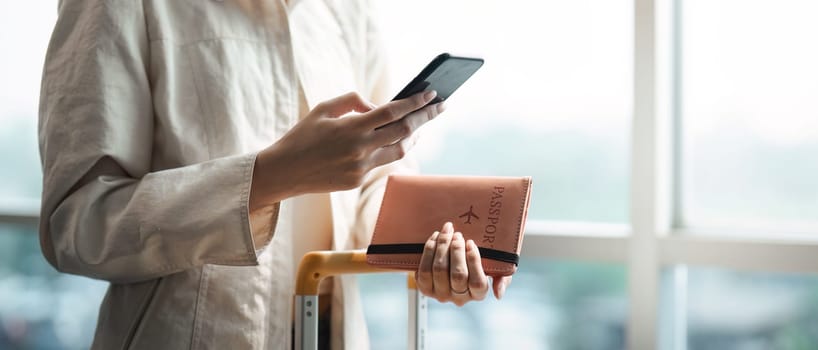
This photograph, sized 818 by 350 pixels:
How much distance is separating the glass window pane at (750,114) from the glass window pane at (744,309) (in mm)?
116

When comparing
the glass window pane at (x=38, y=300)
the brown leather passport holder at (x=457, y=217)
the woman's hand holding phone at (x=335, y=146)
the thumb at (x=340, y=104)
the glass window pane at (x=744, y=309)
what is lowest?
the glass window pane at (x=38, y=300)

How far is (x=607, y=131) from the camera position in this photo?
6.26 ft

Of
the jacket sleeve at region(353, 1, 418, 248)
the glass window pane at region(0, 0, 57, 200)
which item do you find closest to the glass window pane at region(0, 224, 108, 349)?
the glass window pane at region(0, 0, 57, 200)

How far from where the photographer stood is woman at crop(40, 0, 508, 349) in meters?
1.03

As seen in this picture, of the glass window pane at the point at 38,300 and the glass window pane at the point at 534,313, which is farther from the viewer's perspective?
the glass window pane at the point at 38,300

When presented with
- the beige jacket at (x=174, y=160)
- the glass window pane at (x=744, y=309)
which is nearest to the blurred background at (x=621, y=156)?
the glass window pane at (x=744, y=309)

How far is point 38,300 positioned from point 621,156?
1919 millimetres

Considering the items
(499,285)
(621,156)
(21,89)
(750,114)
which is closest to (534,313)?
(621,156)

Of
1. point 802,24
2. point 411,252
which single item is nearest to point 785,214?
point 802,24

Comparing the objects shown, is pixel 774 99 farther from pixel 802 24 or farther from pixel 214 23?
pixel 214 23

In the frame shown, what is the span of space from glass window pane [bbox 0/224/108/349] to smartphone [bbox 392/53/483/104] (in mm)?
1886

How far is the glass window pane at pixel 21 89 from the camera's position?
2.61 meters

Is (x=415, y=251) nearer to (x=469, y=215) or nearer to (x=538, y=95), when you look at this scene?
(x=469, y=215)

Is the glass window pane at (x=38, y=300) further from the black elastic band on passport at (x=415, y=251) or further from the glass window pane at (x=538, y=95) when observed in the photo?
the black elastic band on passport at (x=415, y=251)
